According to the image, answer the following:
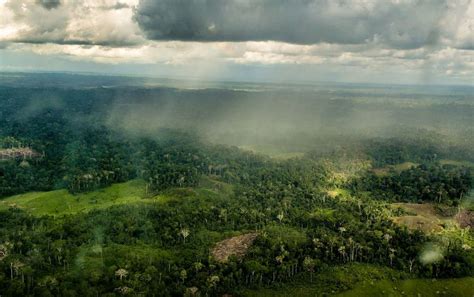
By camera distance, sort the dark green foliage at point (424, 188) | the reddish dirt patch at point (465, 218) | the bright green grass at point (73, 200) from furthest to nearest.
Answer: the dark green foliage at point (424, 188), the bright green grass at point (73, 200), the reddish dirt patch at point (465, 218)

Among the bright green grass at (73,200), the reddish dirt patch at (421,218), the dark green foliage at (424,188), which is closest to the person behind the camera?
the reddish dirt patch at (421,218)

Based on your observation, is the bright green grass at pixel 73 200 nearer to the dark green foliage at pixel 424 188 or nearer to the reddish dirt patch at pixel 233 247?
the reddish dirt patch at pixel 233 247

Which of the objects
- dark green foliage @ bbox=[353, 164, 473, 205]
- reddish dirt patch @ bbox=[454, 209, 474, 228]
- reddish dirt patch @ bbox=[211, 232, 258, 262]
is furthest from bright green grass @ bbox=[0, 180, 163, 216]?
reddish dirt patch @ bbox=[454, 209, 474, 228]

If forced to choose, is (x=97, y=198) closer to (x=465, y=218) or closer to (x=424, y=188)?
(x=465, y=218)

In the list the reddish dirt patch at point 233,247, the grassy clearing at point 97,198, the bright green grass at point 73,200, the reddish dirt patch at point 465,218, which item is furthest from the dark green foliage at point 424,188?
the bright green grass at point 73,200

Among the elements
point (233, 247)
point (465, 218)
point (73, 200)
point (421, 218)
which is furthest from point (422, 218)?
point (73, 200)

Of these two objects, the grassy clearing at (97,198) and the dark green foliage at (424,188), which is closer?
the grassy clearing at (97,198)

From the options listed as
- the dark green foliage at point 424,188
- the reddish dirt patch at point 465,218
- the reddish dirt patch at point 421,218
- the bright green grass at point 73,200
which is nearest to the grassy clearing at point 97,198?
the bright green grass at point 73,200

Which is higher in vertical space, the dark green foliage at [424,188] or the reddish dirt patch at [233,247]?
the dark green foliage at [424,188]
